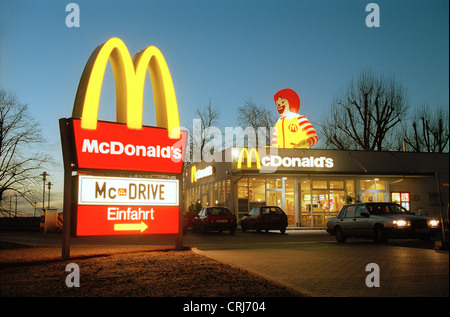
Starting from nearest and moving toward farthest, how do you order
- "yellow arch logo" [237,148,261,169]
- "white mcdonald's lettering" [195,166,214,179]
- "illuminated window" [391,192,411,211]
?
"yellow arch logo" [237,148,261,169] < "illuminated window" [391,192,411,211] < "white mcdonald's lettering" [195,166,214,179]

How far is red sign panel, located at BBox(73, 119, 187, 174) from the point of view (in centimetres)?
1192

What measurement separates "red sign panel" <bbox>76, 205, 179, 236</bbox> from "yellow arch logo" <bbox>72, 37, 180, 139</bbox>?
7.45 feet

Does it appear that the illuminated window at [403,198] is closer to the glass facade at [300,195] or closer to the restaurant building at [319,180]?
the restaurant building at [319,180]

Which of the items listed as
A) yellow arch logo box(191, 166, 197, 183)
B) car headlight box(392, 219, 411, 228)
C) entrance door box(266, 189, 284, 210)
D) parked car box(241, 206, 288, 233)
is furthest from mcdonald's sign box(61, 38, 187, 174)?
yellow arch logo box(191, 166, 197, 183)

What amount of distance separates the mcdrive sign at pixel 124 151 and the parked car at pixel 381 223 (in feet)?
23.8

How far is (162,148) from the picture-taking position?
1334 cm

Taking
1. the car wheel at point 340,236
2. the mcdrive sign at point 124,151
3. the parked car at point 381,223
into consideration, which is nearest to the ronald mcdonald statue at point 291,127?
the parked car at point 381,223

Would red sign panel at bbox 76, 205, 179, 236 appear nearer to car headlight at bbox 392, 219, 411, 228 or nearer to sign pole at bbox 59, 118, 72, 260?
sign pole at bbox 59, 118, 72, 260

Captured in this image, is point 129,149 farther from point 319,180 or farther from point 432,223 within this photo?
point 319,180

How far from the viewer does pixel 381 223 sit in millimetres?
15648
